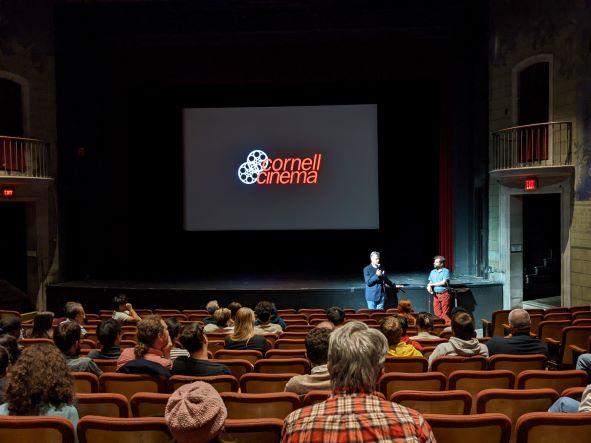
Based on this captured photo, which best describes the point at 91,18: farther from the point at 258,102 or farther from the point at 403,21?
the point at 403,21

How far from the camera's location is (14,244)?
15.1m

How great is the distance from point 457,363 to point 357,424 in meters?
3.17

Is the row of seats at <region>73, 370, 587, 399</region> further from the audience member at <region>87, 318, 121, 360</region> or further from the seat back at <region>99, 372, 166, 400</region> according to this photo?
the audience member at <region>87, 318, 121, 360</region>

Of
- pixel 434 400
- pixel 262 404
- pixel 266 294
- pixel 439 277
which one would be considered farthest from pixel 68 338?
pixel 266 294

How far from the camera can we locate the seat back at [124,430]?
286 cm

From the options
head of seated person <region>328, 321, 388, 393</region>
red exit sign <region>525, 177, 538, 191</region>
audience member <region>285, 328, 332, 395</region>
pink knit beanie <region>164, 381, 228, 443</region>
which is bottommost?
audience member <region>285, 328, 332, 395</region>

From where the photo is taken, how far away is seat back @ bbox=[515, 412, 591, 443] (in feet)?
9.35

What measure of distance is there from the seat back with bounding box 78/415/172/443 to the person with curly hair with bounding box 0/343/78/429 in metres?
0.11

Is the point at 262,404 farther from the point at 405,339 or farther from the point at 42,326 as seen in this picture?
the point at 42,326

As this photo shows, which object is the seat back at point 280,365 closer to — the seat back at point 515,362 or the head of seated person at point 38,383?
the seat back at point 515,362

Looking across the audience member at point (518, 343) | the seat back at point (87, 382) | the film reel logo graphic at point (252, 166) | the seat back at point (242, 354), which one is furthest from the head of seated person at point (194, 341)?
the film reel logo graphic at point (252, 166)

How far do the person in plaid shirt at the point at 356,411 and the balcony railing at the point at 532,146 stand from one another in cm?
1111

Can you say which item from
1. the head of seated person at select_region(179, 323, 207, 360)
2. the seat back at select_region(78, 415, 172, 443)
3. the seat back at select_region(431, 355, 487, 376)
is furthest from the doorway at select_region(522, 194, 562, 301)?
the seat back at select_region(78, 415, 172, 443)

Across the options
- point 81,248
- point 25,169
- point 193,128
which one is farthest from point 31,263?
point 193,128
